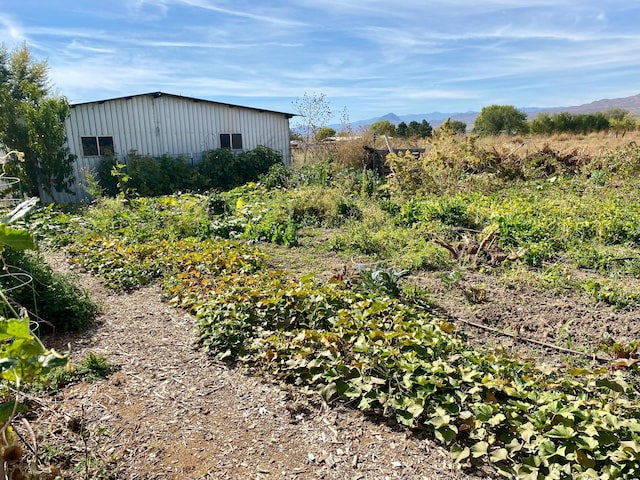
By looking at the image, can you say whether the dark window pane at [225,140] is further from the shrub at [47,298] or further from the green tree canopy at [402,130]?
the green tree canopy at [402,130]

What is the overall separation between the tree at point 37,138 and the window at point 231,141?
15.9 ft

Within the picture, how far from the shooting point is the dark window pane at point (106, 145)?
40.6 ft

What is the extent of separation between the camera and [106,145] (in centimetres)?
1261

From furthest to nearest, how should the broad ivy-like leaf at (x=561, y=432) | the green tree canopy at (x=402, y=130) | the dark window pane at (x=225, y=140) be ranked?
the green tree canopy at (x=402, y=130) < the dark window pane at (x=225, y=140) < the broad ivy-like leaf at (x=561, y=432)

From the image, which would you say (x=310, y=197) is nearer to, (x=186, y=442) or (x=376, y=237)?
(x=376, y=237)

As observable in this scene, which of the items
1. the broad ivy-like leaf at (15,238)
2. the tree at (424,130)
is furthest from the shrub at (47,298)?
the tree at (424,130)

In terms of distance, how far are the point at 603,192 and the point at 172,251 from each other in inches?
332

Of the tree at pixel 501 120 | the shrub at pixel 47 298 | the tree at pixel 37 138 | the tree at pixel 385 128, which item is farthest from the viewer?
the tree at pixel 501 120

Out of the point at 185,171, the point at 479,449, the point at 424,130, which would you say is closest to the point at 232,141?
the point at 185,171

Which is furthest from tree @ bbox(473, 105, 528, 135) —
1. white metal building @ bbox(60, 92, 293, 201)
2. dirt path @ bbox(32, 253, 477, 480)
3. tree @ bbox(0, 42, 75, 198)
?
dirt path @ bbox(32, 253, 477, 480)

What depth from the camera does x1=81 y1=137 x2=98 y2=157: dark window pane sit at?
12234 mm

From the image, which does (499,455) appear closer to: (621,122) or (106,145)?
(106,145)

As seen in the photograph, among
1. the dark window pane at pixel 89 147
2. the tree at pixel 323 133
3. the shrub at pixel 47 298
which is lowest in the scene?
the shrub at pixel 47 298

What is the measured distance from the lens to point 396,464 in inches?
89.0
